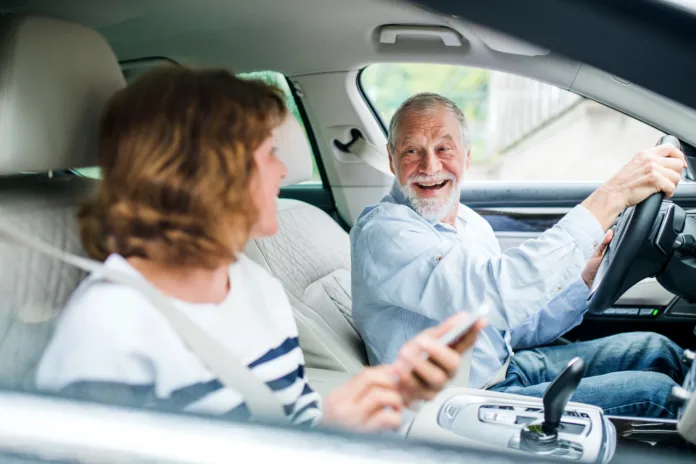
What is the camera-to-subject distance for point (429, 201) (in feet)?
6.16

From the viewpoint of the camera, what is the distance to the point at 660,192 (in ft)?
5.07

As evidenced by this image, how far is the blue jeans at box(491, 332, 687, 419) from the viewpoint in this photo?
5.21ft

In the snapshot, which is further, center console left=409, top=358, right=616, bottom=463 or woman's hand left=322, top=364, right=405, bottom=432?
center console left=409, top=358, right=616, bottom=463

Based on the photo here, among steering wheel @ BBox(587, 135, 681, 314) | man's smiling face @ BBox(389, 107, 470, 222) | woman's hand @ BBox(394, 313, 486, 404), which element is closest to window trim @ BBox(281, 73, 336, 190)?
man's smiling face @ BBox(389, 107, 470, 222)

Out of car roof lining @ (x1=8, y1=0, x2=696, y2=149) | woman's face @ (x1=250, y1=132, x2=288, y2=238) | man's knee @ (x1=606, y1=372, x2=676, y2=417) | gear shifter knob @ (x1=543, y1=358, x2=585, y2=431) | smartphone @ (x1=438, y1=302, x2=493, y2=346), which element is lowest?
man's knee @ (x1=606, y1=372, x2=676, y2=417)

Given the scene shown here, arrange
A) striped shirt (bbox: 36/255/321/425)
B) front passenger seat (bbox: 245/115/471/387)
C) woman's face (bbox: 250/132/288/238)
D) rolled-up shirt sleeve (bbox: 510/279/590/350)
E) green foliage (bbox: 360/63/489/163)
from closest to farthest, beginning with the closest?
striped shirt (bbox: 36/255/321/425)
woman's face (bbox: 250/132/288/238)
front passenger seat (bbox: 245/115/471/387)
rolled-up shirt sleeve (bbox: 510/279/590/350)
green foliage (bbox: 360/63/489/163)

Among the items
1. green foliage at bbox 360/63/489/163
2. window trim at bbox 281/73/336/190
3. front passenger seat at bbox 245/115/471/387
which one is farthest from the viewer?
window trim at bbox 281/73/336/190

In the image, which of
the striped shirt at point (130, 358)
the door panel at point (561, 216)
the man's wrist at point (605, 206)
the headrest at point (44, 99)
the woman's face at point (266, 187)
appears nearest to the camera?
the striped shirt at point (130, 358)

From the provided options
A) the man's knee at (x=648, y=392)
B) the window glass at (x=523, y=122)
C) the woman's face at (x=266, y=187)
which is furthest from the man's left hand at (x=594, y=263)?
the woman's face at (x=266, y=187)

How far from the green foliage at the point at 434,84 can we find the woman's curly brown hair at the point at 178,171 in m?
1.07

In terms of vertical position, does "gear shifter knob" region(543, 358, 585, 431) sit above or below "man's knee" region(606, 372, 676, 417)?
above

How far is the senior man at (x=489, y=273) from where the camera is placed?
1.53m

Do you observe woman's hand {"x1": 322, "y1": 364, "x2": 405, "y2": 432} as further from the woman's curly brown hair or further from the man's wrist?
the man's wrist

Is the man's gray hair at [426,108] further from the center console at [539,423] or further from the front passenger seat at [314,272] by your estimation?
the center console at [539,423]
